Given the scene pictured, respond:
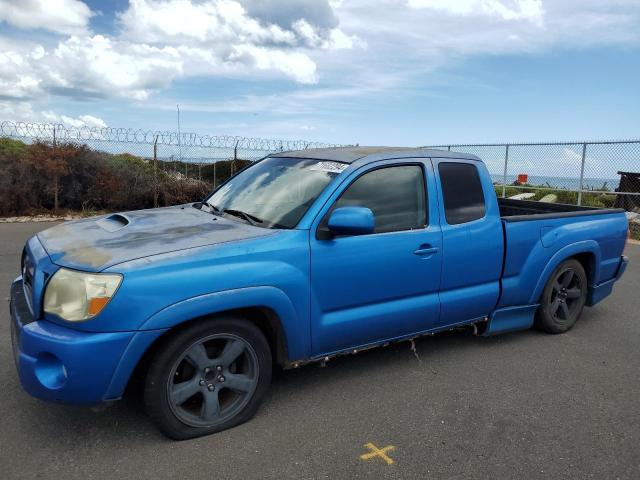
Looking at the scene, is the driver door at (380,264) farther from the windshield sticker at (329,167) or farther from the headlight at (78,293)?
the headlight at (78,293)

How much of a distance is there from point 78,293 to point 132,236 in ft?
2.08

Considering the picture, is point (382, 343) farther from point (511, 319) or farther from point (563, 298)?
point (563, 298)

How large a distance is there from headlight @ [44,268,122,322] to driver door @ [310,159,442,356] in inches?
48.2

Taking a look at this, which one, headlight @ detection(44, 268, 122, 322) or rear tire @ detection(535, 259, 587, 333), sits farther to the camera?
rear tire @ detection(535, 259, 587, 333)

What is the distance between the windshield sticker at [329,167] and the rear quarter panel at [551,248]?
155 centimetres

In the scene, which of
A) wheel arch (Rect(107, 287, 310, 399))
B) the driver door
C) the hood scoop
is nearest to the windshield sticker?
the driver door

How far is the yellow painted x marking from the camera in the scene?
9.89 ft

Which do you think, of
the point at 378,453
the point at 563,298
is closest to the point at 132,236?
the point at 378,453

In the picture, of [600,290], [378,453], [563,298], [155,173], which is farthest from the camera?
[155,173]

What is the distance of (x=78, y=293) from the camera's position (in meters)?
2.89

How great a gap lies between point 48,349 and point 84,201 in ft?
38.1

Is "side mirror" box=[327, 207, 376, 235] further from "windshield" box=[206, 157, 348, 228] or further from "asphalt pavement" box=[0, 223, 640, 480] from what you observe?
"asphalt pavement" box=[0, 223, 640, 480]

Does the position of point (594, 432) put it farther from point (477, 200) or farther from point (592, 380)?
point (477, 200)

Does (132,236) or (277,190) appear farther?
(277,190)
